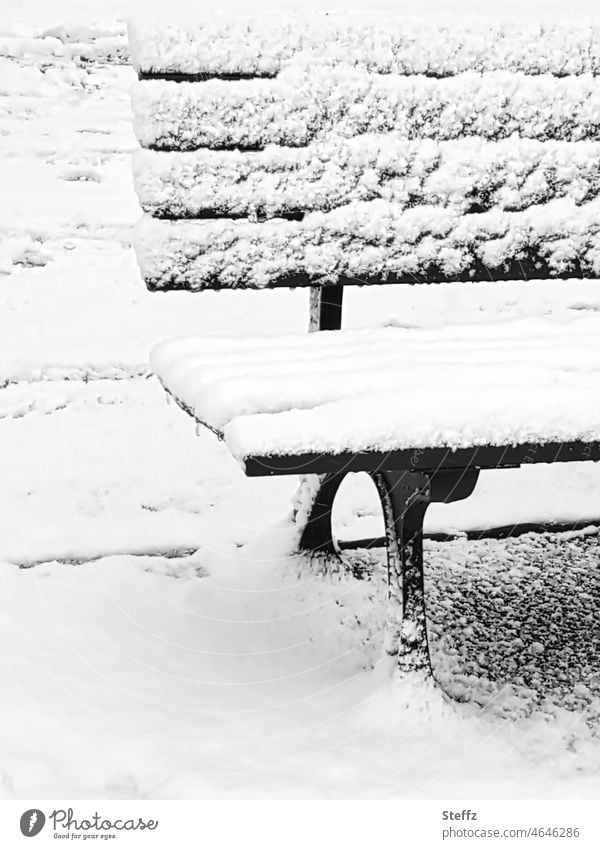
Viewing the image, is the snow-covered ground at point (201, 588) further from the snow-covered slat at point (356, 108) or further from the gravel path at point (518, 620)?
the snow-covered slat at point (356, 108)

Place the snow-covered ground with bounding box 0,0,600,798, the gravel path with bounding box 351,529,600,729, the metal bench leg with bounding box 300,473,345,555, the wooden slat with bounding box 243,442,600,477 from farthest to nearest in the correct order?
the metal bench leg with bounding box 300,473,345,555
the gravel path with bounding box 351,529,600,729
the snow-covered ground with bounding box 0,0,600,798
the wooden slat with bounding box 243,442,600,477

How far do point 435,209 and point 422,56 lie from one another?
33cm

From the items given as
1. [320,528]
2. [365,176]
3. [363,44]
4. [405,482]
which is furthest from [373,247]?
[405,482]

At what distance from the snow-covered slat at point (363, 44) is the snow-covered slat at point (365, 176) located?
0.55 feet

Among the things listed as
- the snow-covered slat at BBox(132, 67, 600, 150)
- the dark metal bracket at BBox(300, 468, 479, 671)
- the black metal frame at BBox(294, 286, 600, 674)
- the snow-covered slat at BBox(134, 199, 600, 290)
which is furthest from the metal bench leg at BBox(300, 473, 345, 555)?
the snow-covered slat at BBox(132, 67, 600, 150)

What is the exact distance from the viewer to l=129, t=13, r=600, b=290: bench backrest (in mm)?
2654

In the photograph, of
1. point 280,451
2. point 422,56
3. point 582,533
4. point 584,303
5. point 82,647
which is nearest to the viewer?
point 280,451

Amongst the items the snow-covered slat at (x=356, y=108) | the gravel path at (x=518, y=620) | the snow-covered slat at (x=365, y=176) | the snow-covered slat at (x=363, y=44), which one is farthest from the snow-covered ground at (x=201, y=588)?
the snow-covered slat at (x=363, y=44)

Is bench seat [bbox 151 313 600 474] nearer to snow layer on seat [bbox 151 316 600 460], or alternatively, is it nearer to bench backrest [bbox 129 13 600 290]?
snow layer on seat [bbox 151 316 600 460]

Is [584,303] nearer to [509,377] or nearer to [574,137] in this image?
[574,137]

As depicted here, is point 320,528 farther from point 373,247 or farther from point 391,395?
point 391,395

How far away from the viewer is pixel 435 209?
2816 mm

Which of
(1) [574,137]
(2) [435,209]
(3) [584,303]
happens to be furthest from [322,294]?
(3) [584,303]

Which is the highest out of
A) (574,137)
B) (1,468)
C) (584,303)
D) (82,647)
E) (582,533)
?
(584,303)
